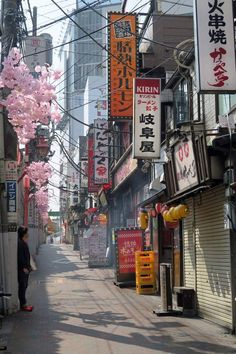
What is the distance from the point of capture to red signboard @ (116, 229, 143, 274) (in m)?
18.0

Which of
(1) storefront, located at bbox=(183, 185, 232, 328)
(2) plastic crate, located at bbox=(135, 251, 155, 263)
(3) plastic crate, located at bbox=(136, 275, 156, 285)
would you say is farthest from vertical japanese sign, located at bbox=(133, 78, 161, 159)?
(3) plastic crate, located at bbox=(136, 275, 156, 285)

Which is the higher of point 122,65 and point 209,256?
point 122,65

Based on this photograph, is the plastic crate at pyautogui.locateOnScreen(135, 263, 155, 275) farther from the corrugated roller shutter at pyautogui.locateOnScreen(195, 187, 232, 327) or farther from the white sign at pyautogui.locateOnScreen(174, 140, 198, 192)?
the white sign at pyautogui.locateOnScreen(174, 140, 198, 192)

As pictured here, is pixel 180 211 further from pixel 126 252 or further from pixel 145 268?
pixel 126 252

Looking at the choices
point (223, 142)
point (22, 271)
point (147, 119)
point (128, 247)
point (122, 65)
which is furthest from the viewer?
point (128, 247)

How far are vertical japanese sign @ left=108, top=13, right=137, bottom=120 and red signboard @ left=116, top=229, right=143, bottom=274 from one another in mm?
4101

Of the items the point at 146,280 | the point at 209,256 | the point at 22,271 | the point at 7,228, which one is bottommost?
the point at 146,280

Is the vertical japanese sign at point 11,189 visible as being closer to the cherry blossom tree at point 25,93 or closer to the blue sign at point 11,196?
the blue sign at point 11,196

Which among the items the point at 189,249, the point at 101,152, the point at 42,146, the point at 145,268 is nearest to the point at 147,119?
the point at 189,249

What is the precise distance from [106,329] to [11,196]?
3872mm

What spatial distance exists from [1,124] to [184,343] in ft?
20.8

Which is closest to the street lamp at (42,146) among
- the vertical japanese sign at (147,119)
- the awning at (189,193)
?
the vertical japanese sign at (147,119)

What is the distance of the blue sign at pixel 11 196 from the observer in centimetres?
1188

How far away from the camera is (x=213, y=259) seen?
10.9 meters
